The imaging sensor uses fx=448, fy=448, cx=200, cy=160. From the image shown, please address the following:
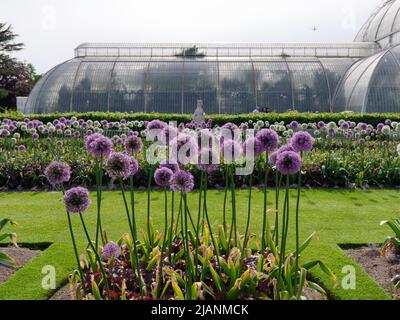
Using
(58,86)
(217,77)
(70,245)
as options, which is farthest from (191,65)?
(70,245)

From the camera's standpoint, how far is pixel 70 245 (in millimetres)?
5973

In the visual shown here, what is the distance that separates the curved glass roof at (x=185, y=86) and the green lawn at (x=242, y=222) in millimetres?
15784

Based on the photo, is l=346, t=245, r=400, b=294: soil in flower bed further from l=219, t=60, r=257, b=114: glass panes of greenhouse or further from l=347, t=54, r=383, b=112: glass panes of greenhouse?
l=219, t=60, r=257, b=114: glass panes of greenhouse

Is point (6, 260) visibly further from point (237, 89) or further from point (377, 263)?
point (237, 89)

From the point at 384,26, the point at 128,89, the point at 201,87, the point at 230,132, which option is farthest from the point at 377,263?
the point at 384,26

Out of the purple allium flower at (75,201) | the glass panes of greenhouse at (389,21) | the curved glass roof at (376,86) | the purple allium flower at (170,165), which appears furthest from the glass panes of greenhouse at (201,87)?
the purple allium flower at (75,201)

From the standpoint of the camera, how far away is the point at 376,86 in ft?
73.1

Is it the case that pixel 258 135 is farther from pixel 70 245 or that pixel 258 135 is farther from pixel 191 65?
pixel 191 65

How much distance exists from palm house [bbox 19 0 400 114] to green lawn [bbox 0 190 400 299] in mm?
15492

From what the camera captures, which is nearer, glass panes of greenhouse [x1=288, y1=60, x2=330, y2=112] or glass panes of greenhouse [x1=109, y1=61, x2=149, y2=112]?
glass panes of greenhouse [x1=109, y1=61, x2=149, y2=112]

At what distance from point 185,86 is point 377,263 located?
69.7ft

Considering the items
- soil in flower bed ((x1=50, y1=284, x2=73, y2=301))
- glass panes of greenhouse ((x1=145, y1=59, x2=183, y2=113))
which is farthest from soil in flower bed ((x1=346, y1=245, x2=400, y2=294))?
glass panes of greenhouse ((x1=145, y1=59, x2=183, y2=113))

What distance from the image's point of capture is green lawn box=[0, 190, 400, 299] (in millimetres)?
4723
